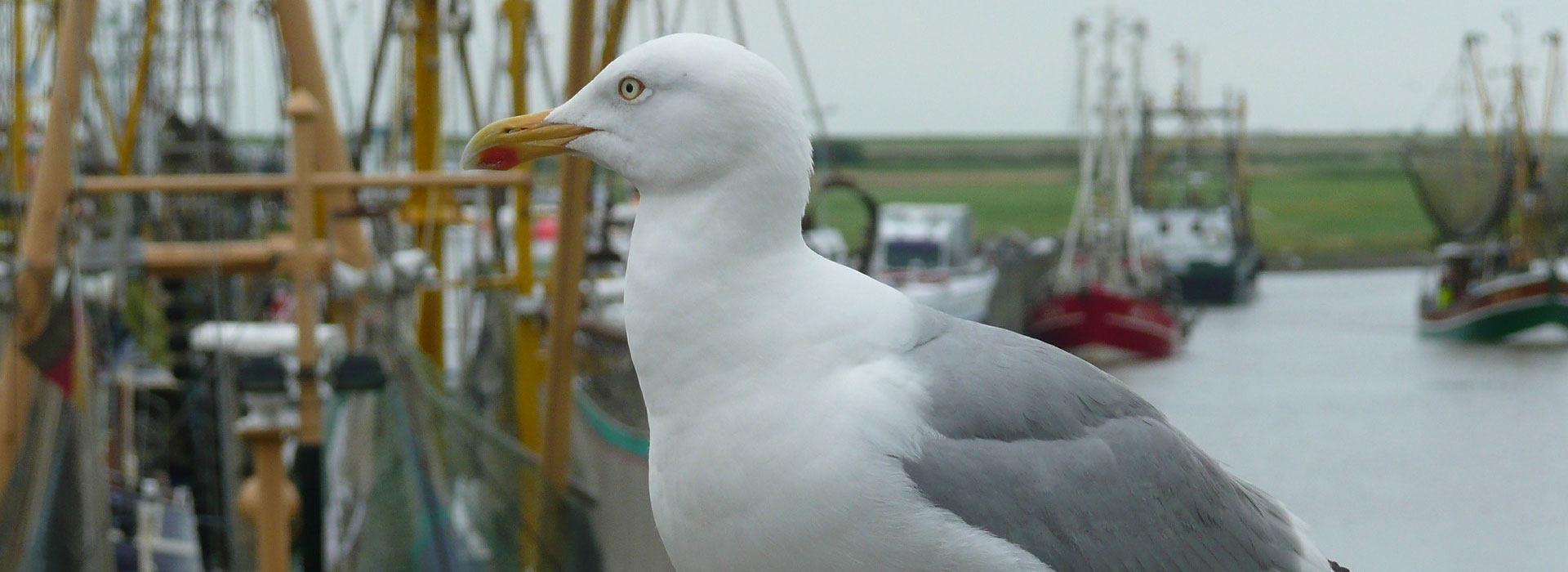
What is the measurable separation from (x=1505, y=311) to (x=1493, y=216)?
1649 mm

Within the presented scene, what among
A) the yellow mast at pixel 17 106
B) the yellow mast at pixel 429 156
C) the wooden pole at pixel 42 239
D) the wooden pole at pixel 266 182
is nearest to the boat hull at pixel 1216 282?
the yellow mast at pixel 429 156

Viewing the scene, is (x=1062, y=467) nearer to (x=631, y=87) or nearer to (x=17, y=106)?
(x=631, y=87)

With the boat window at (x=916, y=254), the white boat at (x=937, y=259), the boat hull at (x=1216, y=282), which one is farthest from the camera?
the boat hull at (x=1216, y=282)

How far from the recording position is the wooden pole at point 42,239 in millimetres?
3260

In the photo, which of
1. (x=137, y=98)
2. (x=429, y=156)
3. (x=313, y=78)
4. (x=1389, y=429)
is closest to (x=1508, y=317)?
(x=1389, y=429)

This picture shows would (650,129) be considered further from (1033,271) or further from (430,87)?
(1033,271)

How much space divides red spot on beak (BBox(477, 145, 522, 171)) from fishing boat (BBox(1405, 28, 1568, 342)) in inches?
985

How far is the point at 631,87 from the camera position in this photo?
1.81m

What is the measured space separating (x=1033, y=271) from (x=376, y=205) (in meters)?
24.5

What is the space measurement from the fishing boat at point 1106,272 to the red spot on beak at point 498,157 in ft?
64.1

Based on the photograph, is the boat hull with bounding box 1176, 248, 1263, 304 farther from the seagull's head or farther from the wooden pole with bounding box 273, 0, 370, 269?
the seagull's head

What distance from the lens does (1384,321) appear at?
2822 centimetres

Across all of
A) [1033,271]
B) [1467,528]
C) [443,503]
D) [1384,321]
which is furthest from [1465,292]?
[443,503]

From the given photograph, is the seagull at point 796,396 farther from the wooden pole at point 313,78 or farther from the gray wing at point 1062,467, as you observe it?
the wooden pole at point 313,78
